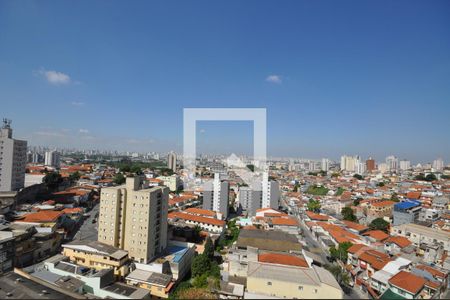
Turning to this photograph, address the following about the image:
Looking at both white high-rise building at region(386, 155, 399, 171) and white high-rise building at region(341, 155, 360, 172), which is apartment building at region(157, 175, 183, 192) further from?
white high-rise building at region(386, 155, 399, 171)

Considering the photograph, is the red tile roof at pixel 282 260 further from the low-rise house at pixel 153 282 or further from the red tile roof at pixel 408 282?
the low-rise house at pixel 153 282

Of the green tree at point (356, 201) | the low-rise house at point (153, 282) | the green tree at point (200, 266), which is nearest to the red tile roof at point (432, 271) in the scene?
the green tree at point (200, 266)

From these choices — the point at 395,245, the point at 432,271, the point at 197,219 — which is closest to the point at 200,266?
the point at 197,219

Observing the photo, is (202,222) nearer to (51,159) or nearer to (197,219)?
(197,219)

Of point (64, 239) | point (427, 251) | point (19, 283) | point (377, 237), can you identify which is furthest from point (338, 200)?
point (19, 283)

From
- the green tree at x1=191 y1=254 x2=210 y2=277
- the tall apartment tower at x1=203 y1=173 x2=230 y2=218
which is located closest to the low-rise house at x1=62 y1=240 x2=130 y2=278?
the green tree at x1=191 y1=254 x2=210 y2=277
